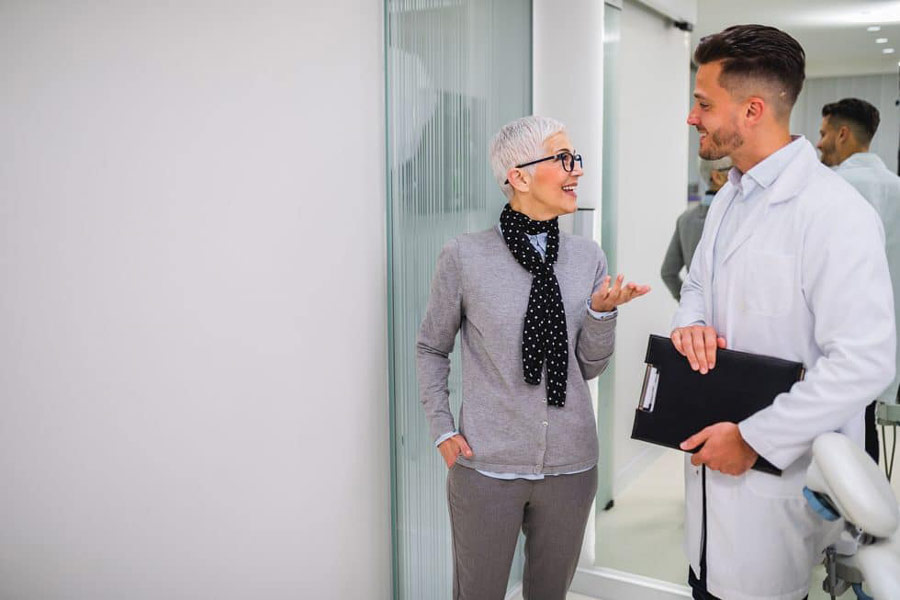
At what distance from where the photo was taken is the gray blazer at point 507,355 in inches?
78.9

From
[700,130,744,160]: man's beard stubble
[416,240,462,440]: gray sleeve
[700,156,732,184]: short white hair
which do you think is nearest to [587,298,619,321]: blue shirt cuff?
[416,240,462,440]: gray sleeve

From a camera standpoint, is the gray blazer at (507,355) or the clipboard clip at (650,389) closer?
the clipboard clip at (650,389)

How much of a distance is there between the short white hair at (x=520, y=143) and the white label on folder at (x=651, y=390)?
1.88ft

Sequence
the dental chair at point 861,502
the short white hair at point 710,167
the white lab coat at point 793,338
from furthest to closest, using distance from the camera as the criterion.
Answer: the short white hair at point 710,167, the white lab coat at point 793,338, the dental chair at point 861,502

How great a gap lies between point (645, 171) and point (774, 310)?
156 cm

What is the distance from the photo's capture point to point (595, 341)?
79.1 inches

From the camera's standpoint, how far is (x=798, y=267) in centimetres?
160

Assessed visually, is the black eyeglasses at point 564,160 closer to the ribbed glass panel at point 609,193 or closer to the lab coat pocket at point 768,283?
the lab coat pocket at point 768,283

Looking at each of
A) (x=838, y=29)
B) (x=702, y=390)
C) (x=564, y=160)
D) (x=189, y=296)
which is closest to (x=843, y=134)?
(x=838, y=29)

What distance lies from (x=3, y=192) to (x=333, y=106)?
0.91 meters

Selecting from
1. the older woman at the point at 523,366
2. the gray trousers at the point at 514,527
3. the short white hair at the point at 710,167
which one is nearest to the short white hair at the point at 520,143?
the older woman at the point at 523,366

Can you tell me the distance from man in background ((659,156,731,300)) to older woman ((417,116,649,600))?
981 millimetres

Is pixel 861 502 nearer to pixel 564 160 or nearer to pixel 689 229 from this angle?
pixel 564 160

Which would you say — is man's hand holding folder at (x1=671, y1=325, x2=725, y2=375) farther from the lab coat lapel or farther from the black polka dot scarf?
the black polka dot scarf
